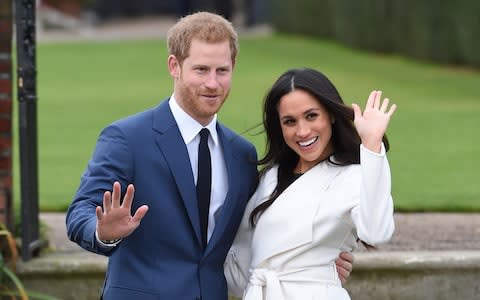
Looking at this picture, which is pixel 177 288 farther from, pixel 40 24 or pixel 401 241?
pixel 40 24

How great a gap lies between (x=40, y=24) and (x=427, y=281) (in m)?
31.1

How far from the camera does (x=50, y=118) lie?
1384 cm

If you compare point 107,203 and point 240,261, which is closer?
point 107,203

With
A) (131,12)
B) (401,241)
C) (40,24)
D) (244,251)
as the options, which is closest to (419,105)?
(401,241)

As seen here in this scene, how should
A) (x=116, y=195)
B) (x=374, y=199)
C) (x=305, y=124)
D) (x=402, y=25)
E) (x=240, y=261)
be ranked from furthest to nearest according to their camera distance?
(x=402, y=25)
(x=240, y=261)
(x=305, y=124)
(x=374, y=199)
(x=116, y=195)

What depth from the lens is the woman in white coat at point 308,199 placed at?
394 centimetres

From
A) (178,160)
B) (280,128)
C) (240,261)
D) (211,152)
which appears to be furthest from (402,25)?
(178,160)

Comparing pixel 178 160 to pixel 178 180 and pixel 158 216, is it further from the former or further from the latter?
pixel 158 216

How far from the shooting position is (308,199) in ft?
13.0

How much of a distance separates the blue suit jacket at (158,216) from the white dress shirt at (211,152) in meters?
0.03

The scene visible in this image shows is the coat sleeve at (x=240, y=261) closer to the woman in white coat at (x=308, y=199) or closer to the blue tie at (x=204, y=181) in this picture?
the woman in white coat at (x=308, y=199)

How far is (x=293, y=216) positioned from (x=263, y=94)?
11.7 metres

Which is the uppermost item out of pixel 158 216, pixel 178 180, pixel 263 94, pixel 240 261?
pixel 178 180

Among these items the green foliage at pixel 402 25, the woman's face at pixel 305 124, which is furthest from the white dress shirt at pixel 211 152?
the green foliage at pixel 402 25
